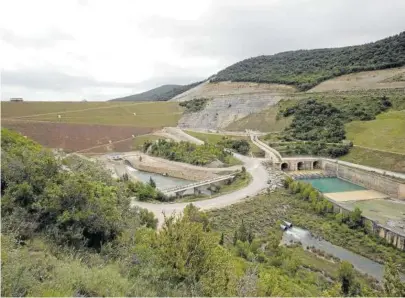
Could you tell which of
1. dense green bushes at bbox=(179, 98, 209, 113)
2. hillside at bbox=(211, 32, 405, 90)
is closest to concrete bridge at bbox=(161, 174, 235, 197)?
dense green bushes at bbox=(179, 98, 209, 113)

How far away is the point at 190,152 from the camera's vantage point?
2271 inches

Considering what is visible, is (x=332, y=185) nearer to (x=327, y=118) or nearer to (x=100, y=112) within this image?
(x=327, y=118)

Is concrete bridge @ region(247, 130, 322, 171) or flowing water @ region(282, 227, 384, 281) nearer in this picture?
flowing water @ region(282, 227, 384, 281)

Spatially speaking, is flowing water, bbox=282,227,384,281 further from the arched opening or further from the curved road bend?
the arched opening

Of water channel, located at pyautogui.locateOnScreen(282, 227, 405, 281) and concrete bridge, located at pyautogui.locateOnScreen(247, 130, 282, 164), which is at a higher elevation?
concrete bridge, located at pyautogui.locateOnScreen(247, 130, 282, 164)

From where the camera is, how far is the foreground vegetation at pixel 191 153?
54500mm

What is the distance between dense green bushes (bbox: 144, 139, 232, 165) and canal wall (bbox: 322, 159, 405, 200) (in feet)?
52.7

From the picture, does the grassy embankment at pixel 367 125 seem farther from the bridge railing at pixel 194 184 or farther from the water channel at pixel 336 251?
the water channel at pixel 336 251

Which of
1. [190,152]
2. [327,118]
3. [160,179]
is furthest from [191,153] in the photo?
[327,118]

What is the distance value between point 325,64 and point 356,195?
253 ft

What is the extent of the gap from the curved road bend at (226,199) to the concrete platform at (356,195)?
839cm

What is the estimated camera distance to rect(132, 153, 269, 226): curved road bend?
33.6 meters

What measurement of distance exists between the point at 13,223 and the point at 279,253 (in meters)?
17.5

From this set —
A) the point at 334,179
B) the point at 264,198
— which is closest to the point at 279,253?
the point at 264,198
